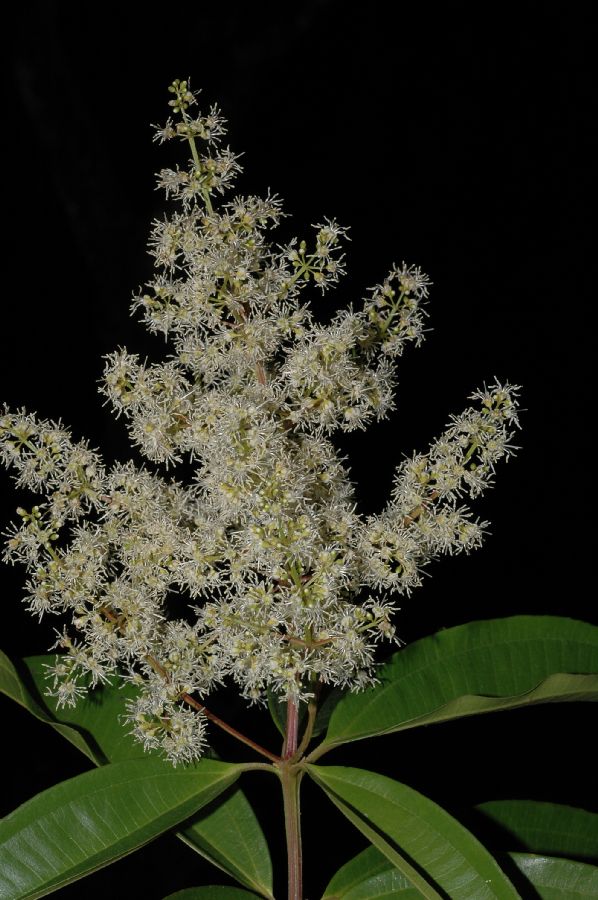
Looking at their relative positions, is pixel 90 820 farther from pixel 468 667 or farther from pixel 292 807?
pixel 468 667

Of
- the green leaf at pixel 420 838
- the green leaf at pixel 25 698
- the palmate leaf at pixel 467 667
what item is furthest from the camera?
the palmate leaf at pixel 467 667

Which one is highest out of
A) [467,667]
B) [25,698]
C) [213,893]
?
[467,667]

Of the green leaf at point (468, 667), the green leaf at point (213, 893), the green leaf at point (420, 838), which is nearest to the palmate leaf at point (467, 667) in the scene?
the green leaf at point (468, 667)

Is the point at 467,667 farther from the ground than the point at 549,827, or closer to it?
farther from the ground

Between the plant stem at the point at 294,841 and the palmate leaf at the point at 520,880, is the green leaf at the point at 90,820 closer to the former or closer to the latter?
the plant stem at the point at 294,841

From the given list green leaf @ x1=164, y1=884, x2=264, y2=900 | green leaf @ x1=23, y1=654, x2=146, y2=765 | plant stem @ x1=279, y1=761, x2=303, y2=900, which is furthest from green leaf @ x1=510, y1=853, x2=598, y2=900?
green leaf @ x1=23, y1=654, x2=146, y2=765

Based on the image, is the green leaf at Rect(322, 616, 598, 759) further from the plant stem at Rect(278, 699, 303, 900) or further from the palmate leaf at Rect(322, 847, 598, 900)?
the palmate leaf at Rect(322, 847, 598, 900)

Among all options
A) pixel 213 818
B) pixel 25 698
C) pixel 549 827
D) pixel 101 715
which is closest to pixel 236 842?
pixel 213 818

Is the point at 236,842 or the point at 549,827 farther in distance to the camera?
the point at 549,827
